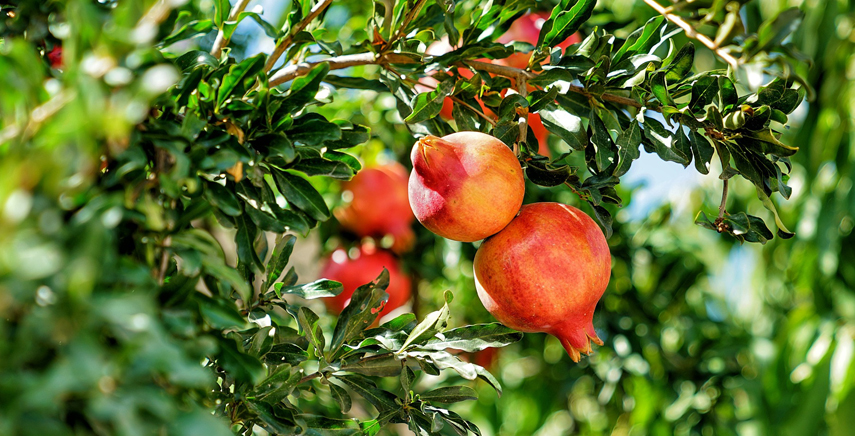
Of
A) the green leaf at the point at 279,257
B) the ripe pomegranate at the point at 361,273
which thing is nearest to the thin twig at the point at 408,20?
the green leaf at the point at 279,257

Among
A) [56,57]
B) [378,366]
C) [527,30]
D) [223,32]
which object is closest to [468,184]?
[378,366]

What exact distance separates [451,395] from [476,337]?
0.06 metres

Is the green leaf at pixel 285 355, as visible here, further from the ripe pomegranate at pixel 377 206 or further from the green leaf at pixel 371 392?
the ripe pomegranate at pixel 377 206

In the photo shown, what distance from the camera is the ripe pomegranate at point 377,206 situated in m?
1.26

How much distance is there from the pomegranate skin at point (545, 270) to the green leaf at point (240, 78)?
0.26 m

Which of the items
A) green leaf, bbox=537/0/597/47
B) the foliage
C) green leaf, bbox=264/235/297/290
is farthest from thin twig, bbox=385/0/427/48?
green leaf, bbox=264/235/297/290

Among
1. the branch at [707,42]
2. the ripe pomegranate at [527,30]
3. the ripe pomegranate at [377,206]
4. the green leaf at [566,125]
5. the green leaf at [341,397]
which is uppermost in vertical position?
the branch at [707,42]

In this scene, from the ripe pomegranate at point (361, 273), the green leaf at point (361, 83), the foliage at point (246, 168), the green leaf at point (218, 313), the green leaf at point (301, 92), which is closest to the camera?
the foliage at point (246, 168)

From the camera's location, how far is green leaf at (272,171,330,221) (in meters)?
0.56

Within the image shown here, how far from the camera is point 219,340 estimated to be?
0.43 m

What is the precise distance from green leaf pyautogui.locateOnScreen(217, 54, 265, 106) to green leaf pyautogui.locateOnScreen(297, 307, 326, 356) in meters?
0.21

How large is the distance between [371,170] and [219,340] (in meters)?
0.86

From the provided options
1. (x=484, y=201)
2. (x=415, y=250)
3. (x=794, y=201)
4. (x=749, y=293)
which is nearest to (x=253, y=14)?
(x=484, y=201)

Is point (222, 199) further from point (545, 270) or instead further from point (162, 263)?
point (545, 270)
